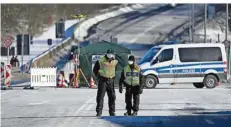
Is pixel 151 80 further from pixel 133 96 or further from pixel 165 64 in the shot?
pixel 133 96

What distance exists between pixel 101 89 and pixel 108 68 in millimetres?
544

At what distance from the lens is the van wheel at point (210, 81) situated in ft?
108

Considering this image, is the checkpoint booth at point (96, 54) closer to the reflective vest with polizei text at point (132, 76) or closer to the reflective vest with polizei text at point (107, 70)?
the reflective vest with polizei text at point (132, 76)

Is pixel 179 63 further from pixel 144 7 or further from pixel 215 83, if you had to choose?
pixel 144 7

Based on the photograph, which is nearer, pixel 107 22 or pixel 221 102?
pixel 221 102

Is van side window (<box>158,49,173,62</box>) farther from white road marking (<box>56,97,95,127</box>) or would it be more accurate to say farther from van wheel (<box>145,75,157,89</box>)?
white road marking (<box>56,97,95,127</box>)

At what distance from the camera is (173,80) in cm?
3316

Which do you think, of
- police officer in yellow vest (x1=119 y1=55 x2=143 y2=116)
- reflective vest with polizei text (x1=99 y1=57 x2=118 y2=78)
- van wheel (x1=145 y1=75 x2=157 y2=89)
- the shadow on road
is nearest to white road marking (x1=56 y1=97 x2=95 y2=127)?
the shadow on road

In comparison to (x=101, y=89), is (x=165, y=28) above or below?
above

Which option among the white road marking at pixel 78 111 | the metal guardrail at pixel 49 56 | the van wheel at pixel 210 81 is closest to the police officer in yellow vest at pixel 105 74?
the white road marking at pixel 78 111

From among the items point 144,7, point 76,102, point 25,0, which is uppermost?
point 144,7

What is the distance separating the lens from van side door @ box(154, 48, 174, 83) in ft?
108

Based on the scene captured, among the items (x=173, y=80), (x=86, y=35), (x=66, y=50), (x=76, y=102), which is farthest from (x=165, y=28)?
(x=76, y=102)

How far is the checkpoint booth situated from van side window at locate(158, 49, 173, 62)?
2.28 metres
